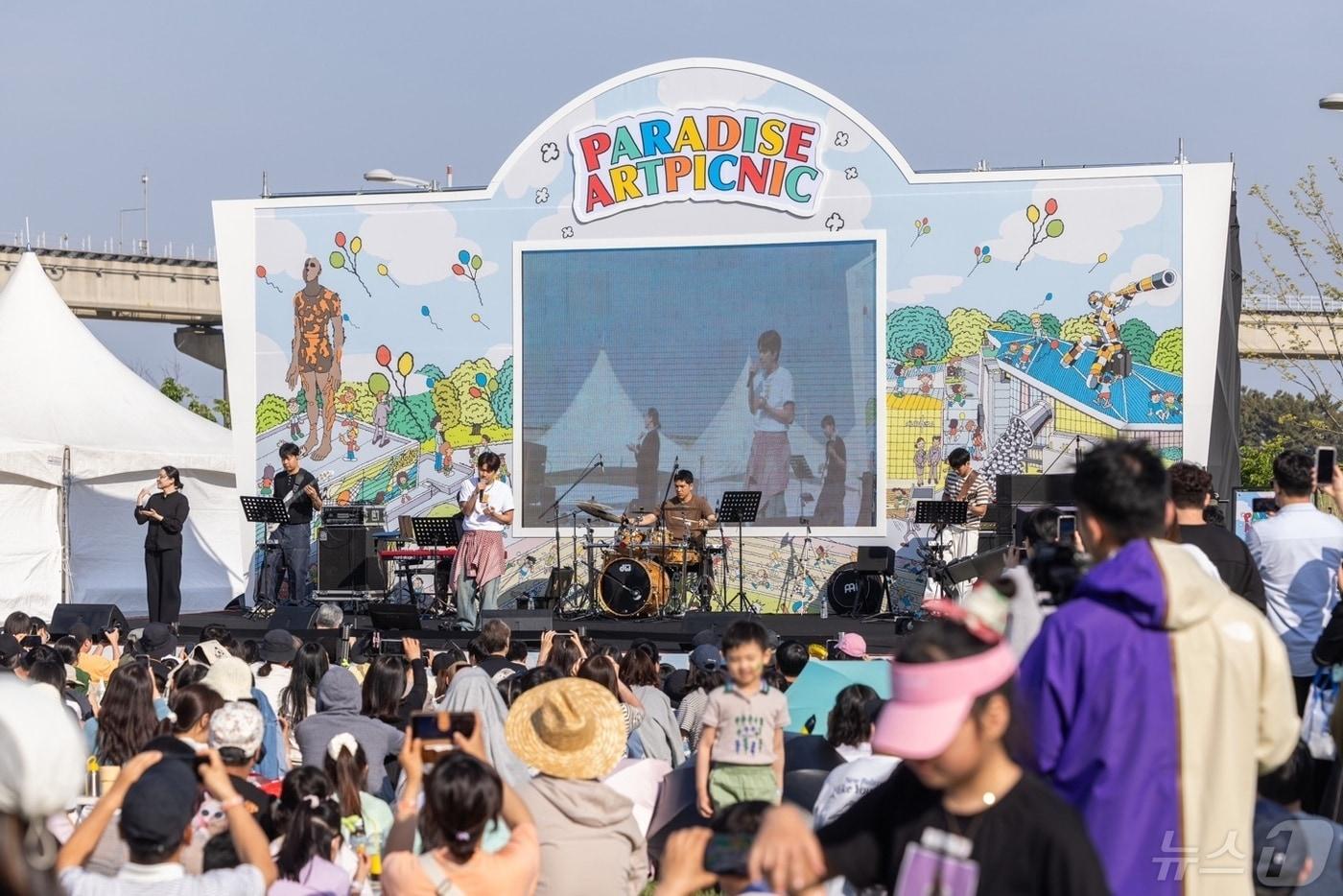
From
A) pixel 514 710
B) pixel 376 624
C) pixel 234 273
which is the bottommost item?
pixel 376 624

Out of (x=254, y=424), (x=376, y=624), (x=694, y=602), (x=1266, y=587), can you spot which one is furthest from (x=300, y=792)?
(x=254, y=424)

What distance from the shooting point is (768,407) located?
48.2ft

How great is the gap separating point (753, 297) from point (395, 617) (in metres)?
4.62

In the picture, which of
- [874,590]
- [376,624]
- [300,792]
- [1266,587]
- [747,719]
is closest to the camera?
[300,792]

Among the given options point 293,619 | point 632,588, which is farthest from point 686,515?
point 293,619

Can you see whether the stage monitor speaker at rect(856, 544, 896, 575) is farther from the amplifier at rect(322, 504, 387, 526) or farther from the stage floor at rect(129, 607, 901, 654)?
the amplifier at rect(322, 504, 387, 526)

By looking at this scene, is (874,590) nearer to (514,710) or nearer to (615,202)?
(615,202)

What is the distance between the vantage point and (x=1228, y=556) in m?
5.09

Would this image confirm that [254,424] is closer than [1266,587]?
No

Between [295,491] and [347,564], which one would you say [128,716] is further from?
[295,491]

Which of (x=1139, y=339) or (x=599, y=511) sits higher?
(x=1139, y=339)

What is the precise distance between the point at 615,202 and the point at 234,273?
159 inches

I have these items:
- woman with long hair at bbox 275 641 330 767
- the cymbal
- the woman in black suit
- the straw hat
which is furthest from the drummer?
the straw hat

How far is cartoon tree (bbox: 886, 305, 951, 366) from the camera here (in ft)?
47.1
